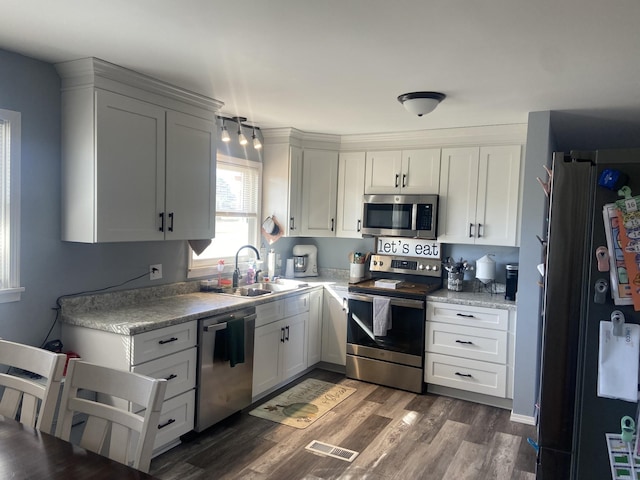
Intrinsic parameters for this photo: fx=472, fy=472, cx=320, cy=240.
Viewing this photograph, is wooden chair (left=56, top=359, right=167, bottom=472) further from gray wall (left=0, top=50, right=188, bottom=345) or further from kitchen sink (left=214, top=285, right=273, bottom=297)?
kitchen sink (left=214, top=285, right=273, bottom=297)

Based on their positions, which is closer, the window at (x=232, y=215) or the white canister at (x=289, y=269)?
the window at (x=232, y=215)

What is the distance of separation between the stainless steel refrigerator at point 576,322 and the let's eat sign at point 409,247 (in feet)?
8.42

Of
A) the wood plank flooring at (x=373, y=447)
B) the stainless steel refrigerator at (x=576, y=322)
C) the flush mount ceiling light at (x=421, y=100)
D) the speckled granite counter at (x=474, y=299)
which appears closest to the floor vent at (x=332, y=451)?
the wood plank flooring at (x=373, y=447)

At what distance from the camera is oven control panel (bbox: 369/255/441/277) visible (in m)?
4.35

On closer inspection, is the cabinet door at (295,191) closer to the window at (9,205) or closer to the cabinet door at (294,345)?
the cabinet door at (294,345)

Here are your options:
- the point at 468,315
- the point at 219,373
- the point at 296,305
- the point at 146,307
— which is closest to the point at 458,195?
the point at 468,315

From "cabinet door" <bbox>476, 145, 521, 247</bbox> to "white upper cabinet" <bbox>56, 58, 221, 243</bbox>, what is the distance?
7.64ft

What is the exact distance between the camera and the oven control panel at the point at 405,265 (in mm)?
4352

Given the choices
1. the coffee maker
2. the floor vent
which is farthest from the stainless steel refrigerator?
the coffee maker

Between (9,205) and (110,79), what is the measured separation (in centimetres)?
86

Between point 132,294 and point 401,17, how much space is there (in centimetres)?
238

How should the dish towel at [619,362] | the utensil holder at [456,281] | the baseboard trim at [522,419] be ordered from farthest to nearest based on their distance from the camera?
the utensil holder at [456,281] → the baseboard trim at [522,419] → the dish towel at [619,362]

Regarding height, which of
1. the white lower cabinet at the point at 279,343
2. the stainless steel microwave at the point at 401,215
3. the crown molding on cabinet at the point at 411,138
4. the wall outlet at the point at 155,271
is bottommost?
the white lower cabinet at the point at 279,343

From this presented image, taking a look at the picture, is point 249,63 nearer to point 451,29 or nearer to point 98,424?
point 451,29
